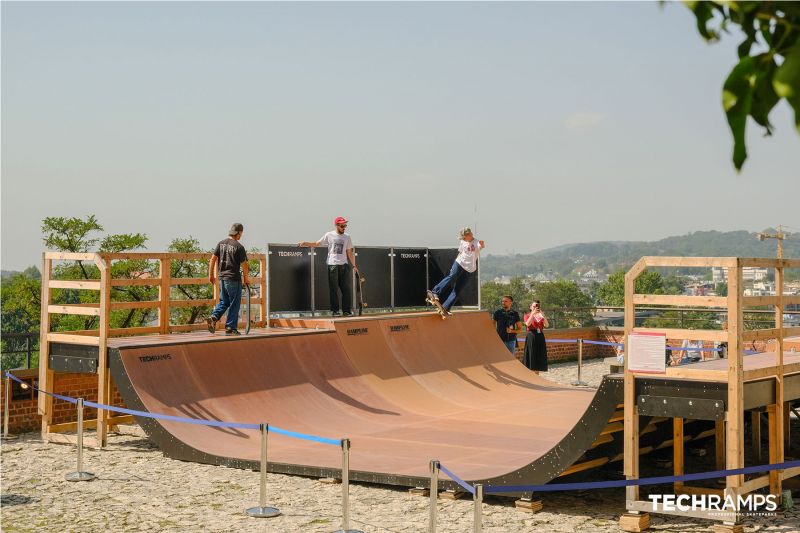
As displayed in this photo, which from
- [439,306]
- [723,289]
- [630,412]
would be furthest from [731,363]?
[439,306]

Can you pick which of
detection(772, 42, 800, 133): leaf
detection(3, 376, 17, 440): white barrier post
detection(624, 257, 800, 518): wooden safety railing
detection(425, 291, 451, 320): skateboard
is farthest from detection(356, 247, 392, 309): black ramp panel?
detection(772, 42, 800, 133): leaf

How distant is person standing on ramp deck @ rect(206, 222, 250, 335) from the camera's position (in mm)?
14430

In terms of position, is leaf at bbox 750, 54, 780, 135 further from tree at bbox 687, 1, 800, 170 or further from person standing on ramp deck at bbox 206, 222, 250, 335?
person standing on ramp deck at bbox 206, 222, 250, 335

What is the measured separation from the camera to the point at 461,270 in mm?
18906

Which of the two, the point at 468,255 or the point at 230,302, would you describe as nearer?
the point at 230,302

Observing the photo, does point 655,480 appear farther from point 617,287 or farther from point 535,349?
point 617,287

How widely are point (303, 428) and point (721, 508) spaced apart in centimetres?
585

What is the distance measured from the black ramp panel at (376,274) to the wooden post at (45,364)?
279 inches

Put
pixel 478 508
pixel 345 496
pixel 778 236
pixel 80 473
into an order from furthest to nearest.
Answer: pixel 778 236 → pixel 80 473 → pixel 345 496 → pixel 478 508

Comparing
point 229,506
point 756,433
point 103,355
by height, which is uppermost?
point 103,355

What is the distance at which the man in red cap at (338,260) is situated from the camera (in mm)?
17391

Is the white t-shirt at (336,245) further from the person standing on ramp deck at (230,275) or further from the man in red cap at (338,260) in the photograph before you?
the person standing on ramp deck at (230,275)

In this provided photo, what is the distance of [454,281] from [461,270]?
1.03ft

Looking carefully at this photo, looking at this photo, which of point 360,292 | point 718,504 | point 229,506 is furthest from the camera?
point 360,292
